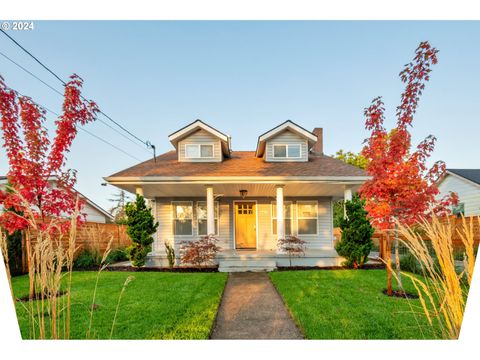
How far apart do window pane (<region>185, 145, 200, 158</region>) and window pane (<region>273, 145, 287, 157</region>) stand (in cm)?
264

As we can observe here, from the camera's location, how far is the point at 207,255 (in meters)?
7.19

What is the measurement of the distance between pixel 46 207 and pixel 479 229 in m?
5.93

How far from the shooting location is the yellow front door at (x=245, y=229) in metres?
9.86

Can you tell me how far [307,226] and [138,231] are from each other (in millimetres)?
5853

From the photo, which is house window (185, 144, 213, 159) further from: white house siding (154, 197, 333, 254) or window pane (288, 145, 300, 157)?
window pane (288, 145, 300, 157)

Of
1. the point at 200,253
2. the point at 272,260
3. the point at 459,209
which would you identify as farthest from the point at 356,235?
the point at 200,253

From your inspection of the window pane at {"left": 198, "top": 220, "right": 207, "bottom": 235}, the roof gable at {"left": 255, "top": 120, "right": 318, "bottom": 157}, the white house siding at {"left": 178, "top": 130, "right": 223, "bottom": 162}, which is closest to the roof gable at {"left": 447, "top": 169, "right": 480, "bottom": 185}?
the roof gable at {"left": 255, "top": 120, "right": 318, "bottom": 157}

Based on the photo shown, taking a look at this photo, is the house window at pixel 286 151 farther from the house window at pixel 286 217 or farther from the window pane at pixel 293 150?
the house window at pixel 286 217

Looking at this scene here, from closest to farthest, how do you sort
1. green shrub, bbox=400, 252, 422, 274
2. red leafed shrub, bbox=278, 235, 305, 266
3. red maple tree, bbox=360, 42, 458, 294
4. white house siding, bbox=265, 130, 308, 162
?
1. red maple tree, bbox=360, 42, 458, 294
2. green shrub, bbox=400, 252, 422, 274
3. red leafed shrub, bbox=278, 235, 305, 266
4. white house siding, bbox=265, 130, 308, 162

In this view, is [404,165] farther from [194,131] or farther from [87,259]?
[87,259]

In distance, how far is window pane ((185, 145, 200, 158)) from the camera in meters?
9.08
